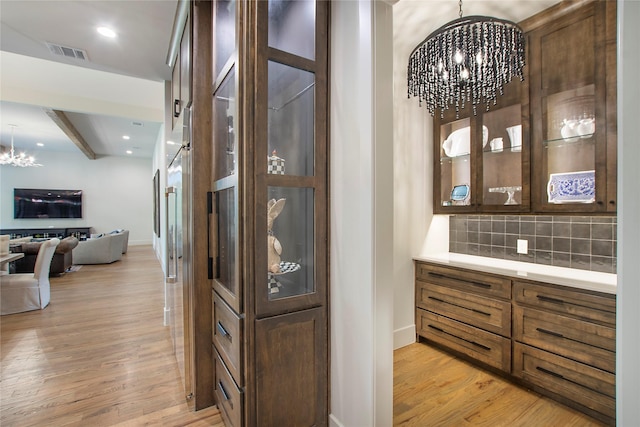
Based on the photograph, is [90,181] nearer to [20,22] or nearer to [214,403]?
[20,22]

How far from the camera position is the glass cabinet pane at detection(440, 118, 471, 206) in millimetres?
2703

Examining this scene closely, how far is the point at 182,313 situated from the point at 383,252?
1626 millimetres

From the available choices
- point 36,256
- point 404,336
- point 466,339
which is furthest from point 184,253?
point 36,256

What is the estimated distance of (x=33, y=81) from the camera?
4375mm

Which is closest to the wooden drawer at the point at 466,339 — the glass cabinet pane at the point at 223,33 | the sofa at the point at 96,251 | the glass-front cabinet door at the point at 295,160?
the glass-front cabinet door at the point at 295,160

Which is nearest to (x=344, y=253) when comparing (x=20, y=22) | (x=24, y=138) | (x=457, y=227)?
(x=457, y=227)

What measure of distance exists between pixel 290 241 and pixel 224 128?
2.66ft

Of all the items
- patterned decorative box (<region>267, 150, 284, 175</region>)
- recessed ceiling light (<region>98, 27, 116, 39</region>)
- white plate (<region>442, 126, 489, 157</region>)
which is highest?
recessed ceiling light (<region>98, 27, 116, 39</region>)

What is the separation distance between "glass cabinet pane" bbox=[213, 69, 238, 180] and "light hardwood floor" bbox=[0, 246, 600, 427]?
61.3 inches

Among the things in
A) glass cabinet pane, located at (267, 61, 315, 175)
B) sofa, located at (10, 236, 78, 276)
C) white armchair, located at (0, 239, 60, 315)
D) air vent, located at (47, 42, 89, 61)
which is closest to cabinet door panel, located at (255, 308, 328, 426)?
glass cabinet pane, located at (267, 61, 315, 175)

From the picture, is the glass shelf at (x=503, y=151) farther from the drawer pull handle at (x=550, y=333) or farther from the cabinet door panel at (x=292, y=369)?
the cabinet door panel at (x=292, y=369)

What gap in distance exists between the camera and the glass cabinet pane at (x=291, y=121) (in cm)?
149

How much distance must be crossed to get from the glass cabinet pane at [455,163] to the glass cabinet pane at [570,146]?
59cm

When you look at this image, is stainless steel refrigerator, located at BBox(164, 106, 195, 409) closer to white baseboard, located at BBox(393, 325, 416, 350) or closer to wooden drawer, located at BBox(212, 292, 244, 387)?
wooden drawer, located at BBox(212, 292, 244, 387)
